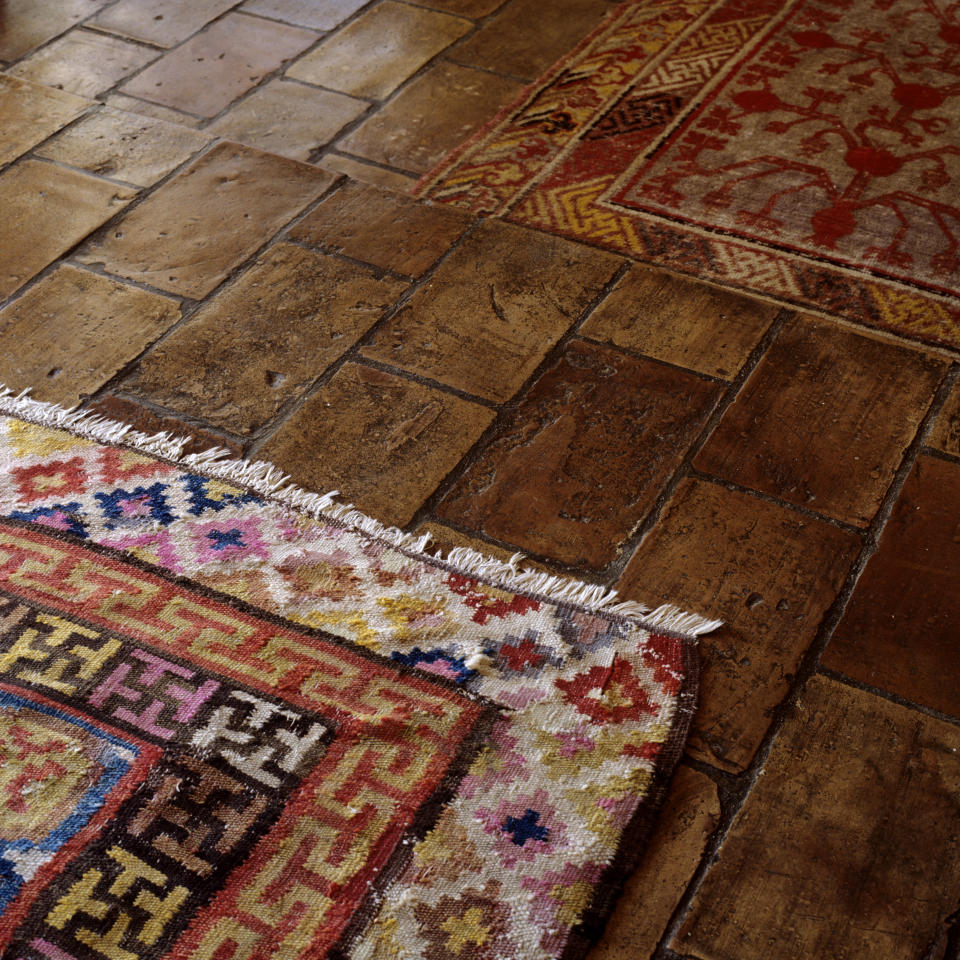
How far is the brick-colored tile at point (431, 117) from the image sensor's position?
9.05 ft

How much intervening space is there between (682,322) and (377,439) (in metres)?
0.77

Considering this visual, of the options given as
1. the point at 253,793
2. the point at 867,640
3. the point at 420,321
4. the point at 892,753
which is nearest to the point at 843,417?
the point at 867,640

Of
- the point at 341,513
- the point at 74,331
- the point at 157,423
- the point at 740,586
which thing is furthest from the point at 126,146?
the point at 740,586

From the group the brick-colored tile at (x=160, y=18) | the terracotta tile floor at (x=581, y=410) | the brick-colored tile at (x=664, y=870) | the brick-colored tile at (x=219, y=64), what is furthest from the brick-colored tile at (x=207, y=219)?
the brick-colored tile at (x=664, y=870)

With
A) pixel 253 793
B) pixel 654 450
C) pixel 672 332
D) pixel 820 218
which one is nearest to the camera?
pixel 253 793

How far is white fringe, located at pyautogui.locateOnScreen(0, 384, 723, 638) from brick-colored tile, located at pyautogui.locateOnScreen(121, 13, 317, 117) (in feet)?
4.42

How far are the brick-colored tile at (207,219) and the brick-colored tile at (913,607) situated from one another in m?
1.58

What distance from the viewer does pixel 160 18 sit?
3.37m

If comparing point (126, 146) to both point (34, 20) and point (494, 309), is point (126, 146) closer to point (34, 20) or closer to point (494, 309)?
point (34, 20)

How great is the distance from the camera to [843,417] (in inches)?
78.5

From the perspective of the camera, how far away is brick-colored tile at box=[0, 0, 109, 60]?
3.21 metres

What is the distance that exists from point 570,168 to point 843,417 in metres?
1.13

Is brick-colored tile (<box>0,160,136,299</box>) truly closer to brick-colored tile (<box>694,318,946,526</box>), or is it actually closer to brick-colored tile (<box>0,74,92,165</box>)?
brick-colored tile (<box>0,74,92,165</box>)

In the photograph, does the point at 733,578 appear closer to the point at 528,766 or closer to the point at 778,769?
the point at 778,769
